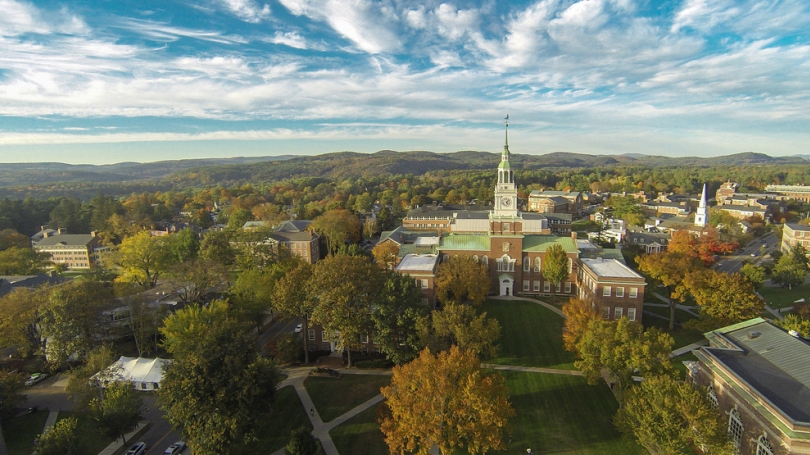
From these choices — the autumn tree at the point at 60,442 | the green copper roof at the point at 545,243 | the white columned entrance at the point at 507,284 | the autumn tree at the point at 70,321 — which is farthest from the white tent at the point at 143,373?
the green copper roof at the point at 545,243

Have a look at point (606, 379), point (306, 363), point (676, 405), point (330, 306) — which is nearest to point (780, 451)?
point (676, 405)

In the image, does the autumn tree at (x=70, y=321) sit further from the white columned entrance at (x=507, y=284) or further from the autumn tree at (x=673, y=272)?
the autumn tree at (x=673, y=272)

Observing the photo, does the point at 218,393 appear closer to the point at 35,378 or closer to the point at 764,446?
the point at 35,378

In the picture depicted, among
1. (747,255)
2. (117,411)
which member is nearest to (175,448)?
(117,411)

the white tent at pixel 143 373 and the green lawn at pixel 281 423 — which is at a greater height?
the white tent at pixel 143 373

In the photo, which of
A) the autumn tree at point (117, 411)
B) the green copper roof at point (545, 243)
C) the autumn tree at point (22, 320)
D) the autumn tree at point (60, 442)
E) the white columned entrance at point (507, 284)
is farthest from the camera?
the white columned entrance at point (507, 284)

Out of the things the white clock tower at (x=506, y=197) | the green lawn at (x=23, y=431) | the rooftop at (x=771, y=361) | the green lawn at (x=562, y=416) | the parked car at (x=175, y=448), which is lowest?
the green lawn at (x=23, y=431)

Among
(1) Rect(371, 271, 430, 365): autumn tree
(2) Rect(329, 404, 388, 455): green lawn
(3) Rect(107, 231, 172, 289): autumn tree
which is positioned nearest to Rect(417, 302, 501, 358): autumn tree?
(1) Rect(371, 271, 430, 365): autumn tree
